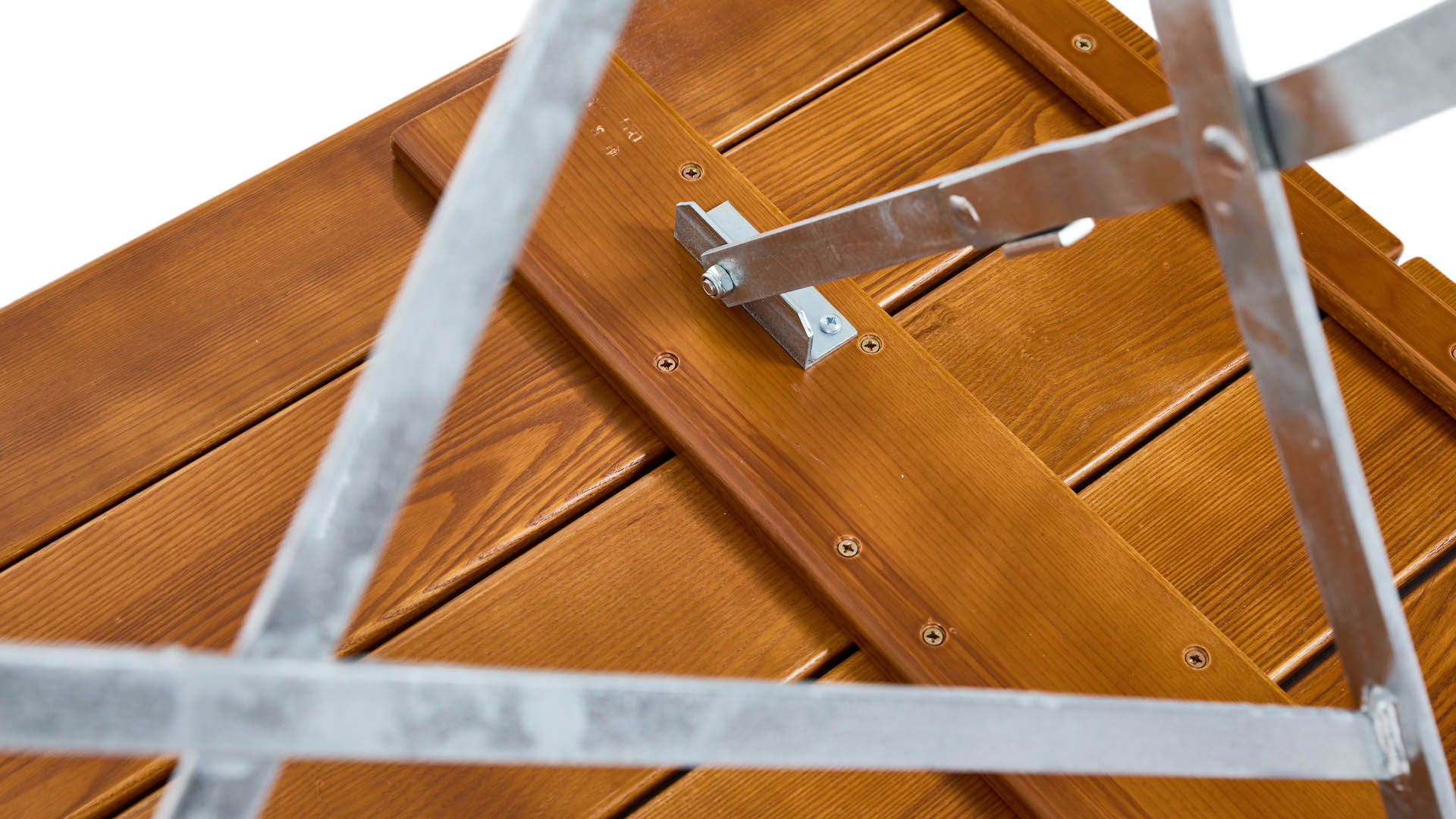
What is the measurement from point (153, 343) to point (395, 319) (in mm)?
527

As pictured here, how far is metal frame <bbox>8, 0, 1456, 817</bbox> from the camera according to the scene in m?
0.34

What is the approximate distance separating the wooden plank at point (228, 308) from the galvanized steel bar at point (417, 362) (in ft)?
1.51

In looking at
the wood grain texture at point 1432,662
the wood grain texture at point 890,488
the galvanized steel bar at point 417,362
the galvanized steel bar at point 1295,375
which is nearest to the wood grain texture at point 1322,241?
the wood grain texture at point 1432,662

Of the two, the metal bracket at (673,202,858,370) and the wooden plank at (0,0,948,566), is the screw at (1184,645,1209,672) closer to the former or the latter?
the metal bracket at (673,202,858,370)

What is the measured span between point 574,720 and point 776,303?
0.48 metres

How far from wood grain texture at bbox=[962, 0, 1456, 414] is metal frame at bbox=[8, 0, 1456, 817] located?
373 millimetres

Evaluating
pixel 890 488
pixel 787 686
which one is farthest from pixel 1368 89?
pixel 890 488

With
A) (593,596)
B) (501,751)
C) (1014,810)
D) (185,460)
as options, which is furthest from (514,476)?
(501,751)

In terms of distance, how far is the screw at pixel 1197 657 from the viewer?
730mm

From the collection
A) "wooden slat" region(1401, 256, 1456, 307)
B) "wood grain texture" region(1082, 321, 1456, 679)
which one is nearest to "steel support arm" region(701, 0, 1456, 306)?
"wood grain texture" region(1082, 321, 1456, 679)

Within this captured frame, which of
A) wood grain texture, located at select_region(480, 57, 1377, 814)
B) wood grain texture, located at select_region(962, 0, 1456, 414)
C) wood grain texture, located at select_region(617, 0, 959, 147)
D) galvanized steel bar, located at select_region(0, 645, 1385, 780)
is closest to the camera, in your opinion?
galvanized steel bar, located at select_region(0, 645, 1385, 780)

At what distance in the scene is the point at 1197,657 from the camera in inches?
28.9

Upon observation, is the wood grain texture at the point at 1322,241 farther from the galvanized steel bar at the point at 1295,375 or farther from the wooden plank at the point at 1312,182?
the galvanized steel bar at the point at 1295,375

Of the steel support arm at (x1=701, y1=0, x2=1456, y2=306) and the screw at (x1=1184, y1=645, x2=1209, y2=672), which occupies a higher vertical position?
the steel support arm at (x1=701, y1=0, x2=1456, y2=306)
